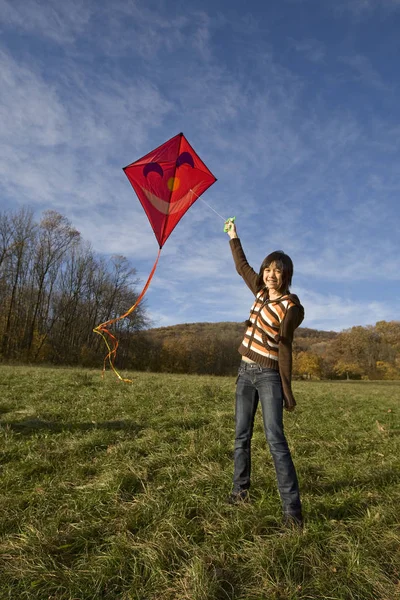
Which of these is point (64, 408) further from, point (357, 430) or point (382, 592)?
point (382, 592)

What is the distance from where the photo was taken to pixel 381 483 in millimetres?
4195

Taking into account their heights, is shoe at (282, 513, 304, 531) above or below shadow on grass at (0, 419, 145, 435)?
below

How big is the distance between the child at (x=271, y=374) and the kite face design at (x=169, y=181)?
241cm

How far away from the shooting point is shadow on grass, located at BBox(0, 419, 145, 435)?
574 cm

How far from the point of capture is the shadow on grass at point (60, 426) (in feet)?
18.8

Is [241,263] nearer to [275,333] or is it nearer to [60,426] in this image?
[275,333]

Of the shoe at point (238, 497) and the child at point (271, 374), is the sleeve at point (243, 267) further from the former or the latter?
the shoe at point (238, 497)

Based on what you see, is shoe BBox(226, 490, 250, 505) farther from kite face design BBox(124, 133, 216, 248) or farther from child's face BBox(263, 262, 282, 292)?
kite face design BBox(124, 133, 216, 248)

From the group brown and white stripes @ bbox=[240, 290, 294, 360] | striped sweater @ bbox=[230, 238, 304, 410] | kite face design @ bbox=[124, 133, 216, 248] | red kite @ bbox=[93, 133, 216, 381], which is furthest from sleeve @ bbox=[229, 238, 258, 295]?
kite face design @ bbox=[124, 133, 216, 248]

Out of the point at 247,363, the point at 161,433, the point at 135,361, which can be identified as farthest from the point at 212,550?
the point at 135,361

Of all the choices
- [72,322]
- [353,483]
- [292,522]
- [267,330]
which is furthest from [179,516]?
[72,322]

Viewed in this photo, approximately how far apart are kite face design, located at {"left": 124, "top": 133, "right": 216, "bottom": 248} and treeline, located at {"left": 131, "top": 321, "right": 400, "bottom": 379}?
4666cm

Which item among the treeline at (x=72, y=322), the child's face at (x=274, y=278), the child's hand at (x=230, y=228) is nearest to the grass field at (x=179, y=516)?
the child's face at (x=274, y=278)

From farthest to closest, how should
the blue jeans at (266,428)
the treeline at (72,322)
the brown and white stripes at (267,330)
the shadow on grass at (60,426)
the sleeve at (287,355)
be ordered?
the treeline at (72,322), the shadow on grass at (60,426), the brown and white stripes at (267,330), the sleeve at (287,355), the blue jeans at (266,428)
